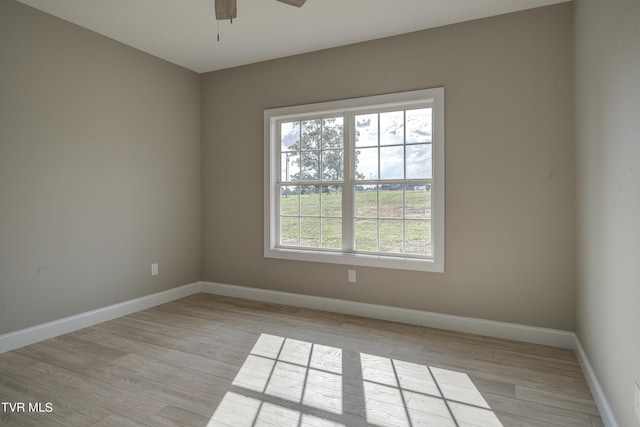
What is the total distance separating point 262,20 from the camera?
328 cm

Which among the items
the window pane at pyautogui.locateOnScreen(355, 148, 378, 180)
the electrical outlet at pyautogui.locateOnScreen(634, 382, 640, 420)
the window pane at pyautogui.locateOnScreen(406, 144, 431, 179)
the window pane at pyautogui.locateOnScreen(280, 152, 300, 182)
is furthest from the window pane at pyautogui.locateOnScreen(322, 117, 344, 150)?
the electrical outlet at pyautogui.locateOnScreen(634, 382, 640, 420)

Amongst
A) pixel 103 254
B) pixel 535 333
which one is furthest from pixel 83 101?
pixel 535 333

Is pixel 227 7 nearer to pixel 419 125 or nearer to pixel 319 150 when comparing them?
pixel 319 150

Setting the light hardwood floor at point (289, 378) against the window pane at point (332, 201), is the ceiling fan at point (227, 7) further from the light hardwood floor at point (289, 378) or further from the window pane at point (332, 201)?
the light hardwood floor at point (289, 378)

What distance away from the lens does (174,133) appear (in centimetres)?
439

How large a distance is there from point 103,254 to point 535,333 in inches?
158

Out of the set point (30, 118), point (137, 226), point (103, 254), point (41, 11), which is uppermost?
point (41, 11)

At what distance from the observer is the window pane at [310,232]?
4.11 meters

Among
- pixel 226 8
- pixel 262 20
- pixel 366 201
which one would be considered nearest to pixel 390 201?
pixel 366 201

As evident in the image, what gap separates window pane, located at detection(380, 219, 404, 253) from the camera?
3658 mm

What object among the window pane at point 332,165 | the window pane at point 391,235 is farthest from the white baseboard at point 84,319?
the window pane at point 391,235

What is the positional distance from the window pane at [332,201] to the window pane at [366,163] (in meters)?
0.29

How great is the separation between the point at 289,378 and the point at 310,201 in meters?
2.10

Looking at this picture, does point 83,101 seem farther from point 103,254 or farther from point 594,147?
point 594,147
